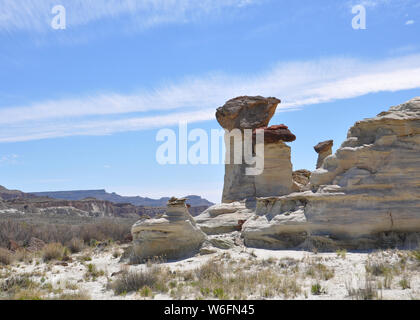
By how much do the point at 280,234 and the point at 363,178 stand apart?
3.50 meters

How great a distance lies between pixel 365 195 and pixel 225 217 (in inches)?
295

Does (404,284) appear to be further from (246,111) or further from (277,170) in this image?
(246,111)

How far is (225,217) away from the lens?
19.3m

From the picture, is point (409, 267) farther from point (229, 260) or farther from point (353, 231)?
point (229, 260)

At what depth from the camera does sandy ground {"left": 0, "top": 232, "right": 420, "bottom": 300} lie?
907 cm

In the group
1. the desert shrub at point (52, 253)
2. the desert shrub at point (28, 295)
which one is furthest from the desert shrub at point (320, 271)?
the desert shrub at point (52, 253)

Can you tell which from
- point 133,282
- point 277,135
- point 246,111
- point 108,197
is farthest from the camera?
point 108,197

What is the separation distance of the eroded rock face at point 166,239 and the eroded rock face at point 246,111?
10019 millimetres

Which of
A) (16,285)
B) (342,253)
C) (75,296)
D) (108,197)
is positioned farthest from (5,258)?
(108,197)

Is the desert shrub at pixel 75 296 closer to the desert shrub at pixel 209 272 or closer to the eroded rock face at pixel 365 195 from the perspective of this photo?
the desert shrub at pixel 209 272
